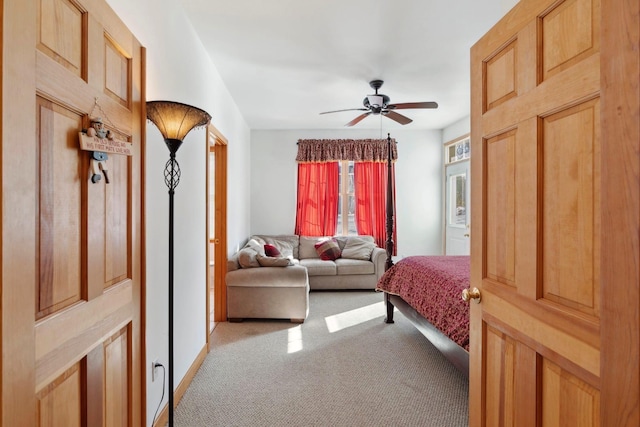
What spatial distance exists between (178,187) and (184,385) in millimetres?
1348

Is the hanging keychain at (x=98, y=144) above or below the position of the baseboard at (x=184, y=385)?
above

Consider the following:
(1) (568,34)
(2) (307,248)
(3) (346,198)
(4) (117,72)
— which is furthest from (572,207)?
(3) (346,198)

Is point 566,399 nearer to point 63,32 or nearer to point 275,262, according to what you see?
point 63,32

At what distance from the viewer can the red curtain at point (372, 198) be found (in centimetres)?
597

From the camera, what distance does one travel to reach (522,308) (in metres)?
1.08

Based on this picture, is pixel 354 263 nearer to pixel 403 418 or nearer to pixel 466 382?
pixel 466 382

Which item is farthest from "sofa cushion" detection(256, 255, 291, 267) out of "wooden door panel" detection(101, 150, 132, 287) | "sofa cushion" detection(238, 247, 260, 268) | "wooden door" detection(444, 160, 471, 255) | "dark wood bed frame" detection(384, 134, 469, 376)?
"wooden door" detection(444, 160, 471, 255)

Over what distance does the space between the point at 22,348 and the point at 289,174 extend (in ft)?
17.4

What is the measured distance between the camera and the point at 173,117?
5.32 ft

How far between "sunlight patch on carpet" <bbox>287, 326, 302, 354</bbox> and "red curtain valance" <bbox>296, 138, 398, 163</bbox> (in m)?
3.14

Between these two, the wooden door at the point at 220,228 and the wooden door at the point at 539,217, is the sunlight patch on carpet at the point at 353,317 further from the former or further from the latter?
the wooden door at the point at 539,217

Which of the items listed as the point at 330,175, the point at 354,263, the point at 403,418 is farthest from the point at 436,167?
the point at 403,418

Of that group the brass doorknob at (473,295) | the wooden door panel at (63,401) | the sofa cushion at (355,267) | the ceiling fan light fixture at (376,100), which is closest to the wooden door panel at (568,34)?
the brass doorknob at (473,295)

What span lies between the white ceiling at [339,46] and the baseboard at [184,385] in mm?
2502
